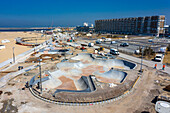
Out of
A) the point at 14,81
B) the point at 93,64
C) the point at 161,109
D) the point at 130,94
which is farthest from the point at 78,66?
the point at 161,109

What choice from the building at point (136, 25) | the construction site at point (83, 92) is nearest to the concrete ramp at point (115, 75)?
the construction site at point (83, 92)

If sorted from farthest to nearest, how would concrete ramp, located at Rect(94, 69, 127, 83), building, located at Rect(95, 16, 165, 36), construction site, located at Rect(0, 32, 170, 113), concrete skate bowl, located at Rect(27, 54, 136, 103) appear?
building, located at Rect(95, 16, 165, 36) < concrete ramp, located at Rect(94, 69, 127, 83) < concrete skate bowl, located at Rect(27, 54, 136, 103) < construction site, located at Rect(0, 32, 170, 113)

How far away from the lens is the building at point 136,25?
109 metres

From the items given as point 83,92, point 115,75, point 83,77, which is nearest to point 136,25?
point 115,75

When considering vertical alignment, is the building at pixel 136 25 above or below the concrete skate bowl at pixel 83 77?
above

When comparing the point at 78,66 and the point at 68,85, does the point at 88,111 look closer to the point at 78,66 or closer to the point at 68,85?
Result: the point at 68,85

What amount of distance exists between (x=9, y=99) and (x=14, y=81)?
645cm

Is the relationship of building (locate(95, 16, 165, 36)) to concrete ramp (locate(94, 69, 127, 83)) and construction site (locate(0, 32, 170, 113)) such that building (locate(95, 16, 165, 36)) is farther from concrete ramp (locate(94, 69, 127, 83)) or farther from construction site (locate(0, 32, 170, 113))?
concrete ramp (locate(94, 69, 127, 83))

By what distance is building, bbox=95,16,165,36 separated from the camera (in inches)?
4306

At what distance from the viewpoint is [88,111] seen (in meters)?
16.1

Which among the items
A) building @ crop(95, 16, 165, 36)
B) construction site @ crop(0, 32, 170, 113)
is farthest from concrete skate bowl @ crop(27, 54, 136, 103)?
building @ crop(95, 16, 165, 36)

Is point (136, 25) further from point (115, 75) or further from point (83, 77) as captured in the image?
point (83, 77)

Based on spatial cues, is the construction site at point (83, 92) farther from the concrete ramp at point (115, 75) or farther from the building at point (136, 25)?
the building at point (136, 25)

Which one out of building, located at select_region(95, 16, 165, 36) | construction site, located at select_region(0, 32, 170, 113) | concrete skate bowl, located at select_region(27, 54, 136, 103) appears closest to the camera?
construction site, located at select_region(0, 32, 170, 113)
